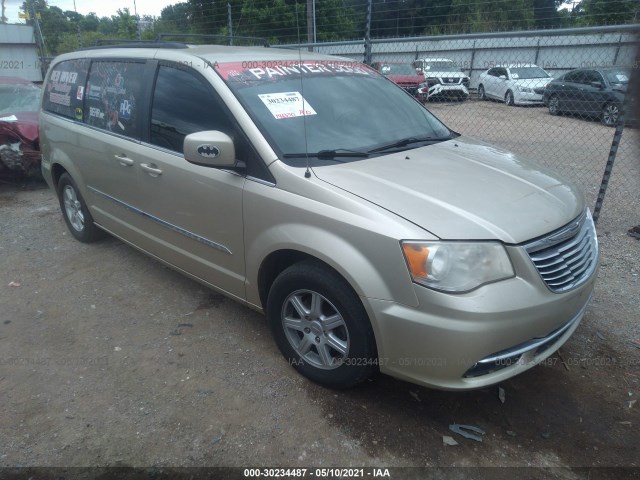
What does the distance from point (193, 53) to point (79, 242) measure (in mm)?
2792

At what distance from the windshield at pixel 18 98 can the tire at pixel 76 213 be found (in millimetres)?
3319

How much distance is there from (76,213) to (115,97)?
63.3 inches

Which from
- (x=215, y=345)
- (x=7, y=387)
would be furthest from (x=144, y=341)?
(x=7, y=387)

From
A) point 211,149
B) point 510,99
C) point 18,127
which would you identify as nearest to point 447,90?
point 510,99

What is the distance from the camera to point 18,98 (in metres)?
7.77

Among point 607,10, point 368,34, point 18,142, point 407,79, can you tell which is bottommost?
point 18,142

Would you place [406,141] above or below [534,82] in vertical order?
above

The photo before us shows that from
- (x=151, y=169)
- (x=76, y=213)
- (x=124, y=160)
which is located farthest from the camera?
(x=76, y=213)

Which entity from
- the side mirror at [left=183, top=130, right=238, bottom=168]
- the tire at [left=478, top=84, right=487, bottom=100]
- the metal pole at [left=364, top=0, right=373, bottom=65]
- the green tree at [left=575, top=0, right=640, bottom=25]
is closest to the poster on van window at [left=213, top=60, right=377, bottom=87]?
the side mirror at [left=183, top=130, right=238, bottom=168]

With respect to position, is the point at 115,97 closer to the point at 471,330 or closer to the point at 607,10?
the point at 471,330

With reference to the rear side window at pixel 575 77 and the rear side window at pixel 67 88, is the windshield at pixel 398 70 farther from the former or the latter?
the rear side window at pixel 67 88

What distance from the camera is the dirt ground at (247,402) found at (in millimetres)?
2445

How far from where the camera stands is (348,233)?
241cm

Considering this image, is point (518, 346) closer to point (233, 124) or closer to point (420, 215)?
point (420, 215)
